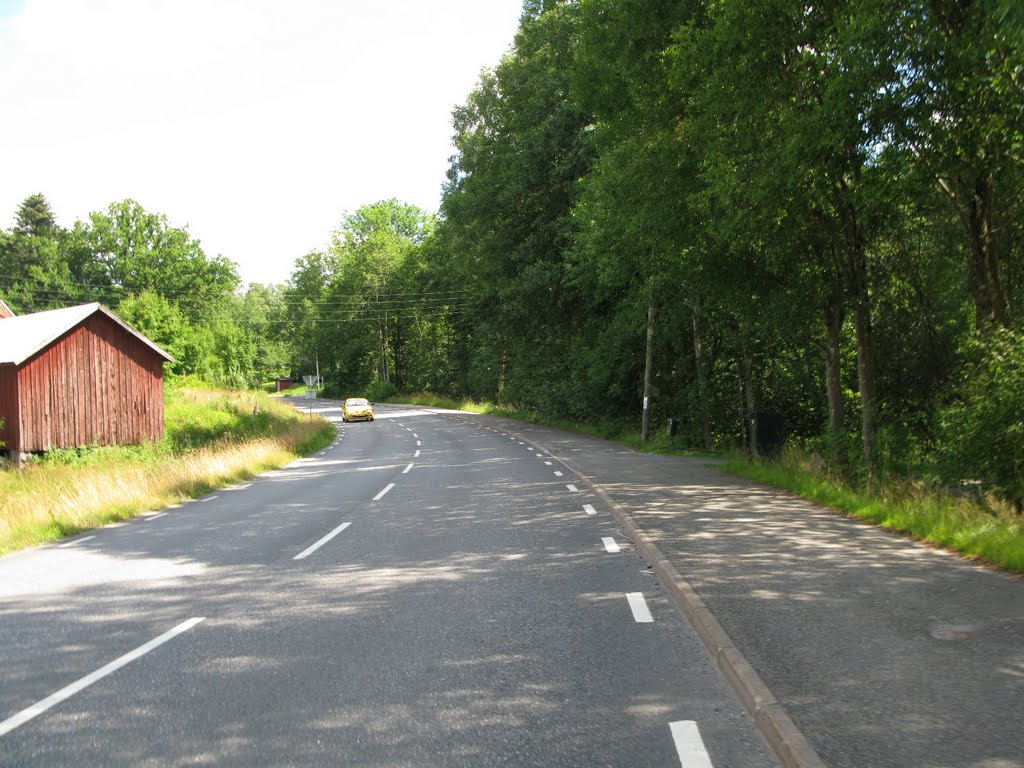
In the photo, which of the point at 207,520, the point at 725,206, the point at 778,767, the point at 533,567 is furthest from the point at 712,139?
the point at 778,767

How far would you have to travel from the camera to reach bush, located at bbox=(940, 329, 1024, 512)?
970cm

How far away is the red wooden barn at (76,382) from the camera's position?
87.1 feet

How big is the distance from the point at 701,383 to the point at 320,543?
17992 millimetres

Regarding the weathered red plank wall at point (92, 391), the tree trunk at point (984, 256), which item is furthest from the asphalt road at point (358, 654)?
the weathered red plank wall at point (92, 391)

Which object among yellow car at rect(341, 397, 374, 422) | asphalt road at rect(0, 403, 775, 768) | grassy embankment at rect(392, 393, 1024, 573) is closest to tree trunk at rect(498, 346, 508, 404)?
yellow car at rect(341, 397, 374, 422)

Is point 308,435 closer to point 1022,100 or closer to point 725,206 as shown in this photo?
point 725,206

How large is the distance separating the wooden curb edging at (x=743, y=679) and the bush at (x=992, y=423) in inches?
191

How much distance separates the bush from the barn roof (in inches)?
1028

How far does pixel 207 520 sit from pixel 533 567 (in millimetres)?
6533

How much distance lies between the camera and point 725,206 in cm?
1320

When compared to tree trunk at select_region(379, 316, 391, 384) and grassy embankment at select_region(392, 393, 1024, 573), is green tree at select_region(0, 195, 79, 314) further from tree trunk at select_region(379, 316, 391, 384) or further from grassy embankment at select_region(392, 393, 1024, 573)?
grassy embankment at select_region(392, 393, 1024, 573)

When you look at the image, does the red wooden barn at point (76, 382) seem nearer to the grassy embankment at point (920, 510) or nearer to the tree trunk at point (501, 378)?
the grassy embankment at point (920, 510)

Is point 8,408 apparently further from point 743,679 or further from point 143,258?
point 143,258

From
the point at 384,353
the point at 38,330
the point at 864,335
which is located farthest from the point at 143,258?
the point at 864,335
